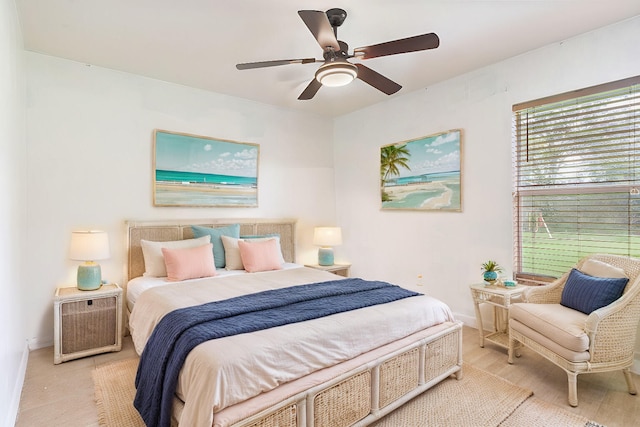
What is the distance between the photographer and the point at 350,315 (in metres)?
2.19

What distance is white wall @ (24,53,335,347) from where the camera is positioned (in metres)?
3.12

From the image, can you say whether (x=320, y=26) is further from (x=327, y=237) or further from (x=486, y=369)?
(x=327, y=237)

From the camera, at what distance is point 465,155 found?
3.71 m

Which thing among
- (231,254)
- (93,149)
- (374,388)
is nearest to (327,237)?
(231,254)

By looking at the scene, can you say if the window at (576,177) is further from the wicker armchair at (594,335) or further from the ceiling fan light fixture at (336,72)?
the ceiling fan light fixture at (336,72)

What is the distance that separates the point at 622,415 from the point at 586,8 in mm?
2759

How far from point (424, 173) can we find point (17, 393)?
407cm

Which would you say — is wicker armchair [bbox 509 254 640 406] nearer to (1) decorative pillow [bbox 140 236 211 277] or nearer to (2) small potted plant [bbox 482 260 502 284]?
(2) small potted plant [bbox 482 260 502 284]

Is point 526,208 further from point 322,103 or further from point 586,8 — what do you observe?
point 322,103

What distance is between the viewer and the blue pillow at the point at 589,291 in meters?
2.37

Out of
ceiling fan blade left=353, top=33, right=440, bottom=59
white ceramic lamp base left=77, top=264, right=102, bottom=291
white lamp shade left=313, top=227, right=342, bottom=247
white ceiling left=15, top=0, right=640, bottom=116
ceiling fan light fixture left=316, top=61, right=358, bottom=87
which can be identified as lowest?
white ceramic lamp base left=77, top=264, right=102, bottom=291

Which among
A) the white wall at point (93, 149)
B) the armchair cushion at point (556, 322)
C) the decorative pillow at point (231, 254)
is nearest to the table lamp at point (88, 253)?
the white wall at point (93, 149)

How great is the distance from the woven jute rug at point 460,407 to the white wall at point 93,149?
1.26 meters

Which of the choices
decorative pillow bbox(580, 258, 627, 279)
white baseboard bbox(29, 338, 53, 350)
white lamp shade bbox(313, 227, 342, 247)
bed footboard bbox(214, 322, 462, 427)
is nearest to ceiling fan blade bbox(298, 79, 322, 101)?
white lamp shade bbox(313, 227, 342, 247)
